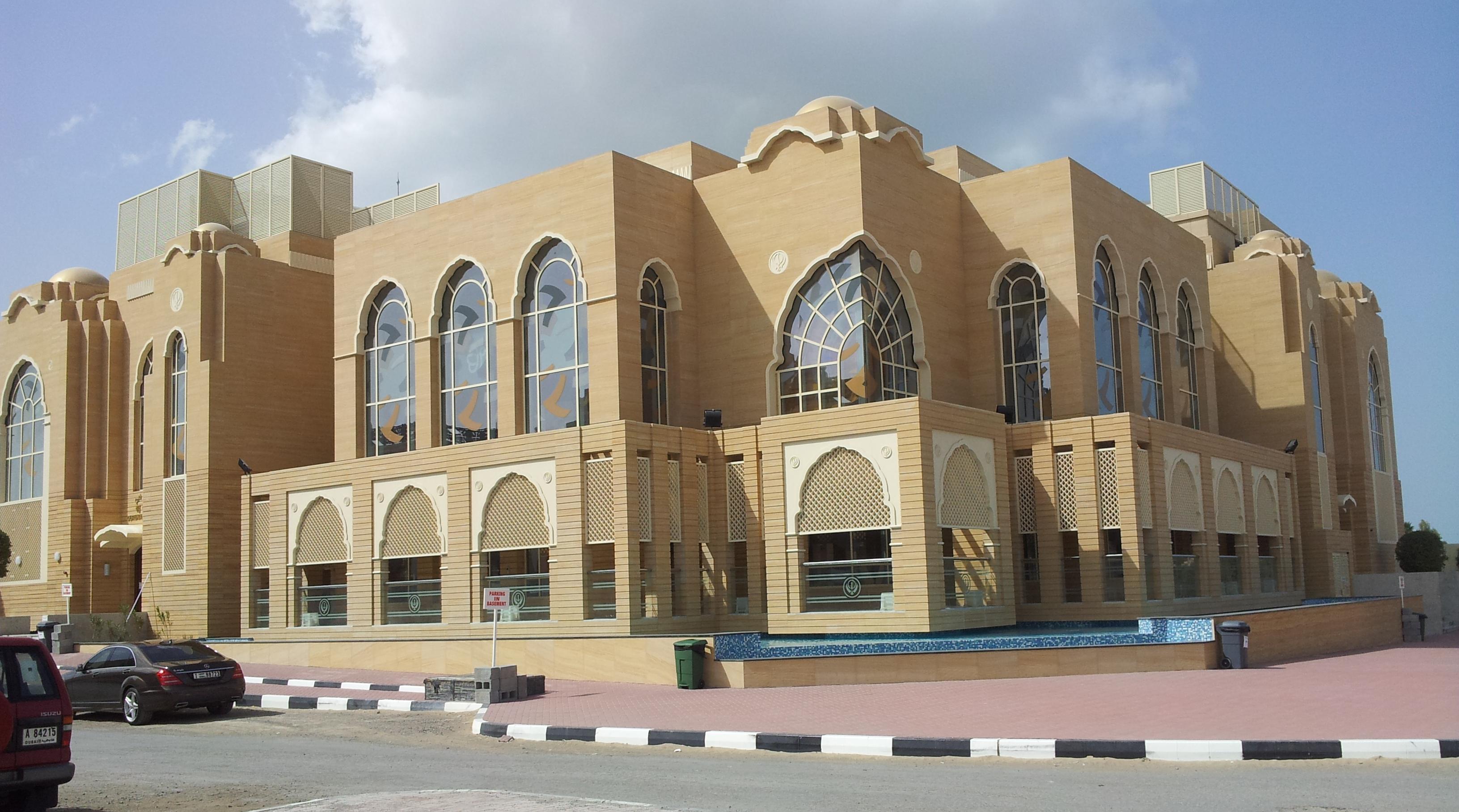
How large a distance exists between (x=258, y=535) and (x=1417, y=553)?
3763 centimetres

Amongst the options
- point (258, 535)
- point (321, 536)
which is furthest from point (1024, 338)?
point (258, 535)

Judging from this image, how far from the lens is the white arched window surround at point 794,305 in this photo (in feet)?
87.4

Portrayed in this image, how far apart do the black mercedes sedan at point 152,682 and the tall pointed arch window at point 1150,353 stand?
21.5 meters

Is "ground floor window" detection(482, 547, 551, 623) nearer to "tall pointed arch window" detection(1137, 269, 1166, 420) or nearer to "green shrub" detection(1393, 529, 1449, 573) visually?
"tall pointed arch window" detection(1137, 269, 1166, 420)

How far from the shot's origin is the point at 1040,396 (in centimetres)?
2800

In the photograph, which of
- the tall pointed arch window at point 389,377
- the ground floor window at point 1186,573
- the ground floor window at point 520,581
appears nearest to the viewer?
the ground floor window at point 520,581

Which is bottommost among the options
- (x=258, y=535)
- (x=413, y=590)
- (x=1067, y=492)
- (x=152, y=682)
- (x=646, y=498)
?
(x=152, y=682)

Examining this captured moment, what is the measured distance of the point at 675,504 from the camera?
84.6ft

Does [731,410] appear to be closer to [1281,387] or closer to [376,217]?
[1281,387]

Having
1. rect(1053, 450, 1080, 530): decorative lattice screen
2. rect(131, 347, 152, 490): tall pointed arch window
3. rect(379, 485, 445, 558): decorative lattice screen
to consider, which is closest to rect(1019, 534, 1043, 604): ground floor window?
rect(1053, 450, 1080, 530): decorative lattice screen

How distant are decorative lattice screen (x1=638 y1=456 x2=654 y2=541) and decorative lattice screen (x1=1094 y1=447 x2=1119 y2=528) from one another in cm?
899

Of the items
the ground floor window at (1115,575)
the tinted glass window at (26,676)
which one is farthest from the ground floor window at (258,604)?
the tinted glass window at (26,676)

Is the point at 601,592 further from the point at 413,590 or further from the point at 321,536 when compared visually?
the point at 321,536

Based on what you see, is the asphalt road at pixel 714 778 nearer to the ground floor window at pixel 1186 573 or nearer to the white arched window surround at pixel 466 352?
the white arched window surround at pixel 466 352
